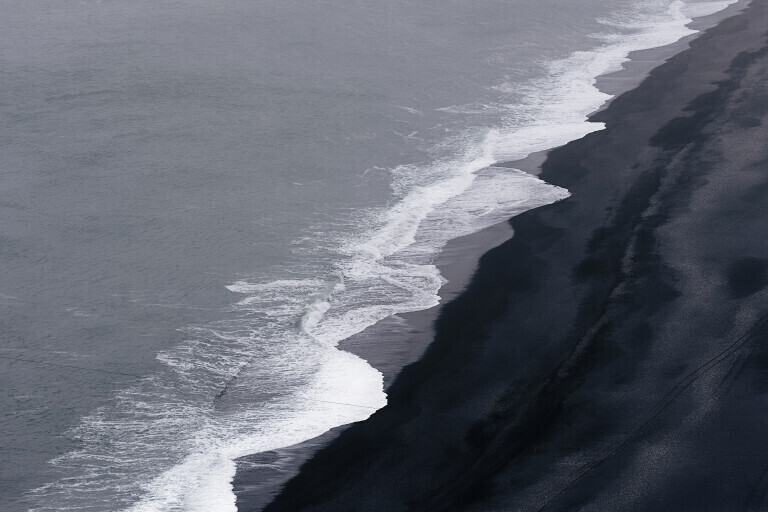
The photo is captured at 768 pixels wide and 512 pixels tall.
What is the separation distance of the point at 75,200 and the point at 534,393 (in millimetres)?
14881

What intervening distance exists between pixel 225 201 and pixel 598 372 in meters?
12.8

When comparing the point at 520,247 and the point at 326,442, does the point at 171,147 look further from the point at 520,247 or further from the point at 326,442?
the point at 326,442

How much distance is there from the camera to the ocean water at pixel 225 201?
1664 cm

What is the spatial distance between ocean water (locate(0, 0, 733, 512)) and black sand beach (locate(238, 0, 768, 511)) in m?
1.25

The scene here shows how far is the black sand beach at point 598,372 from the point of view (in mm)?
14312

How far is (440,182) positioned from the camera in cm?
2780

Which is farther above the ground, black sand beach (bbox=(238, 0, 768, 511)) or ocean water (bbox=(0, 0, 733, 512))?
ocean water (bbox=(0, 0, 733, 512))

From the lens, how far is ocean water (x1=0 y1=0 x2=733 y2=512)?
16.6 metres

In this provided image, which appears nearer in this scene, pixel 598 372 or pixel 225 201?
pixel 598 372

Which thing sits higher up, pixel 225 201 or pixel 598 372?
pixel 225 201

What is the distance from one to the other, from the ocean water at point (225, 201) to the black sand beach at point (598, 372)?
125 cm

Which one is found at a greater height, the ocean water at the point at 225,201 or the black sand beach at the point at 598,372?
the ocean water at the point at 225,201

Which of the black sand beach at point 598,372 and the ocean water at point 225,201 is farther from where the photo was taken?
the ocean water at point 225,201

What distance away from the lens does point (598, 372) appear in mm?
16938
